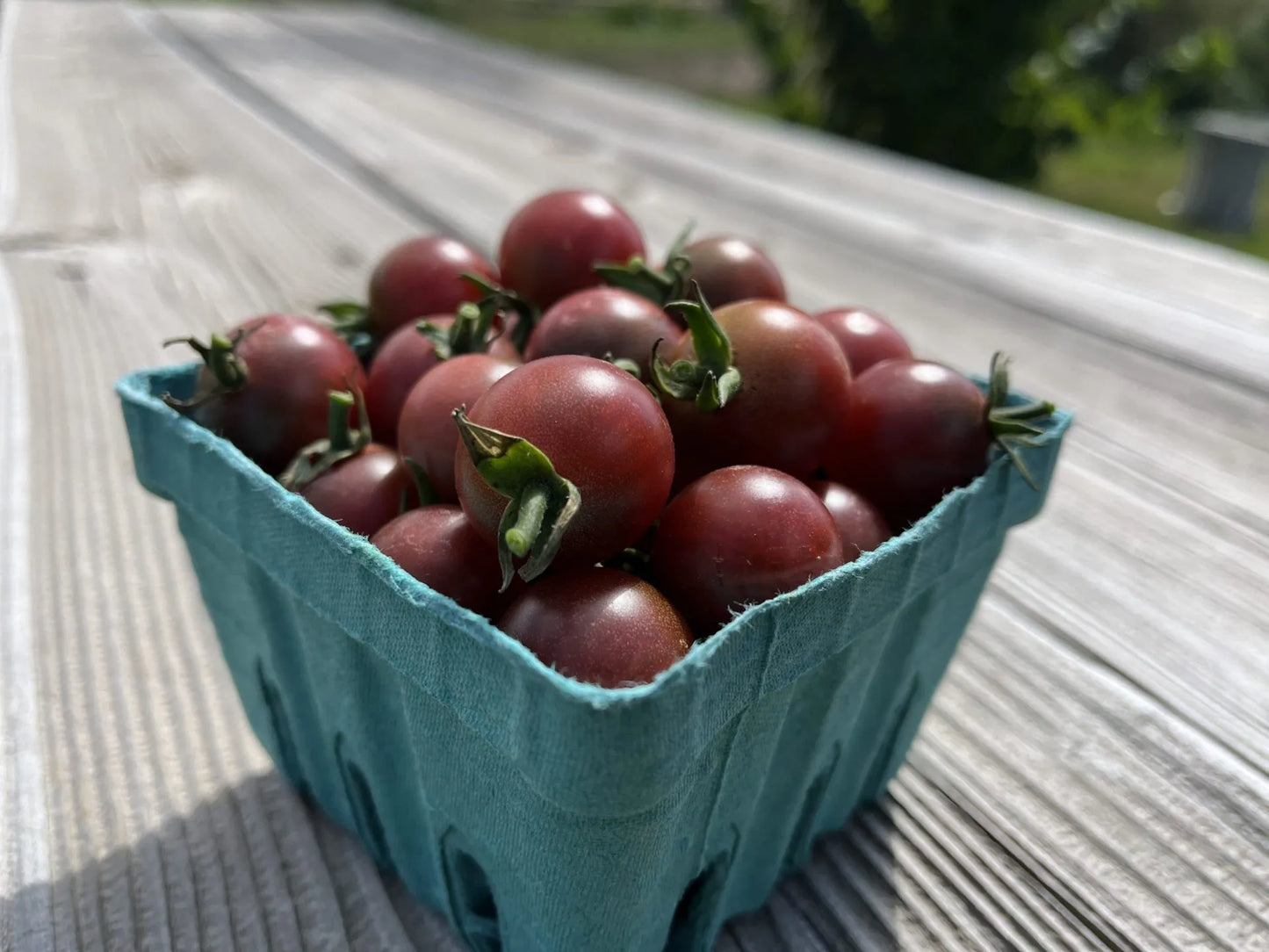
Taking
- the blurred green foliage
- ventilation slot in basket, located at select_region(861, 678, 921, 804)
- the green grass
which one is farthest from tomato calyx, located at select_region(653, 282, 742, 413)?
the green grass

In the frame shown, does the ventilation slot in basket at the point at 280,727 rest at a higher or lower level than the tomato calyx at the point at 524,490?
lower

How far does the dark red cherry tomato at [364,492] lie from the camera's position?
51 centimetres

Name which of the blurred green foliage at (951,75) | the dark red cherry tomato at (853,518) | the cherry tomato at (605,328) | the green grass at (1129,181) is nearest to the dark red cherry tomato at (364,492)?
the cherry tomato at (605,328)

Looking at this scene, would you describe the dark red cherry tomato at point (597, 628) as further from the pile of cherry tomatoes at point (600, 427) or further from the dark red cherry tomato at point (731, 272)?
the dark red cherry tomato at point (731, 272)

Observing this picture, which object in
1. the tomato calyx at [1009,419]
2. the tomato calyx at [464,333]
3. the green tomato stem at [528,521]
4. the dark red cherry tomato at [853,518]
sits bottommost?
the dark red cherry tomato at [853,518]

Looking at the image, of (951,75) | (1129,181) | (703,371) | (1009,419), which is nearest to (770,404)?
(703,371)

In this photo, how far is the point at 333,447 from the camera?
54 centimetres

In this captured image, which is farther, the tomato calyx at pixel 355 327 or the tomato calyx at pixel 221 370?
the tomato calyx at pixel 355 327

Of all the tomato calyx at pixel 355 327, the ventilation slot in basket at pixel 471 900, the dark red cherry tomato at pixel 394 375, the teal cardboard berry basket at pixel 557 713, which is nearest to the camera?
the teal cardboard berry basket at pixel 557 713

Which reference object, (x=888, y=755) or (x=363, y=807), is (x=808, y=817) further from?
(x=363, y=807)

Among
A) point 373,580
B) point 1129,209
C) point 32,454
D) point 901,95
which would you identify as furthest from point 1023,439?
point 1129,209

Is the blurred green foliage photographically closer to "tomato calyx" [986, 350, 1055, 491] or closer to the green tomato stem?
"tomato calyx" [986, 350, 1055, 491]

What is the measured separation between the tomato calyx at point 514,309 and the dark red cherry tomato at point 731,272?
0.10 meters

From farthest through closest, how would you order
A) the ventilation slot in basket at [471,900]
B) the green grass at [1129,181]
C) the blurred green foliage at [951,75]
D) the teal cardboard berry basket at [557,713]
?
the green grass at [1129,181] → the blurred green foliage at [951,75] → the ventilation slot in basket at [471,900] → the teal cardboard berry basket at [557,713]
